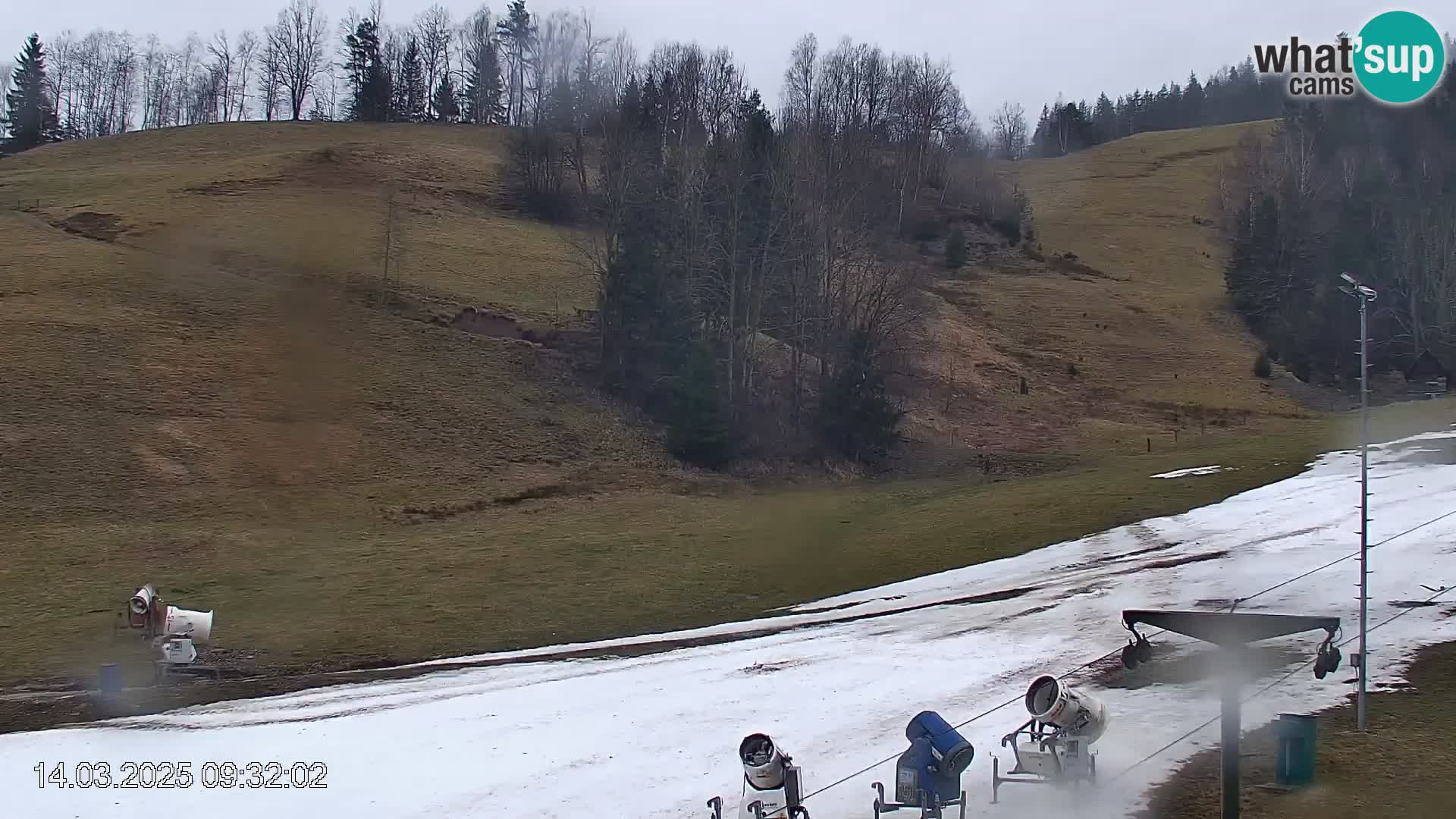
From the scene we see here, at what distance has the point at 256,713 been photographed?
1822cm

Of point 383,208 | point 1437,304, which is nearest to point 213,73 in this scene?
point 383,208

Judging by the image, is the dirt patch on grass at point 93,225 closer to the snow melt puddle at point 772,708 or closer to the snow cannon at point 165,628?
the snow cannon at point 165,628

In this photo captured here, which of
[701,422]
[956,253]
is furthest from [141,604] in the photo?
[956,253]

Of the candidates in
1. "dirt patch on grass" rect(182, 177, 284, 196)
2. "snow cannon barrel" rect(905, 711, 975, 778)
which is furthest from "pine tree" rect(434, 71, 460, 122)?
"snow cannon barrel" rect(905, 711, 975, 778)

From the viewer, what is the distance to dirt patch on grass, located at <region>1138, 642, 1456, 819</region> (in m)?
13.2

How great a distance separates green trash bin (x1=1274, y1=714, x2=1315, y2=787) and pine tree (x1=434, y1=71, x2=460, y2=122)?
11442cm

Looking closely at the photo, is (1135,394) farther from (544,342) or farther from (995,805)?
(995,805)

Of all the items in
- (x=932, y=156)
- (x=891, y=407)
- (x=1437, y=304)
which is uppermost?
(x=932, y=156)

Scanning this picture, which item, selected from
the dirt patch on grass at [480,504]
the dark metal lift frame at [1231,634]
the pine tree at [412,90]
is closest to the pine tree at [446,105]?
the pine tree at [412,90]

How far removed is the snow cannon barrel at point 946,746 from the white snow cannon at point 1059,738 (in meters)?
1.36

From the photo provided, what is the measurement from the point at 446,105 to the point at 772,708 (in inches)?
4359

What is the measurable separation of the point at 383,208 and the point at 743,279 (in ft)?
67.7

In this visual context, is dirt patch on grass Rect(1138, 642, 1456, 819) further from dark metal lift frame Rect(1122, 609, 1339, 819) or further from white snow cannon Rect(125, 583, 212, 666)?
white snow cannon Rect(125, 583, 212, 666)

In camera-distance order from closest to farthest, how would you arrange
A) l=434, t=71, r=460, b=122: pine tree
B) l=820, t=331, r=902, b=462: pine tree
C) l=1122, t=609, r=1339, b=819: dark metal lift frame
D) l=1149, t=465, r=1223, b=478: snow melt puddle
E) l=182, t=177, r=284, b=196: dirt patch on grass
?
1. l=1122, t=609, r=1339, b=819: dark metal lift frame
2. l=1149, t=465, r=1223, b=478: snow melt puddle
3. l=820, t=331, r=902, b=462: pine tree
4. l=182, t=177, r=284, b=196: dirt patch on grass
5. l=434, t=71, r=460, b=122: pine tree
